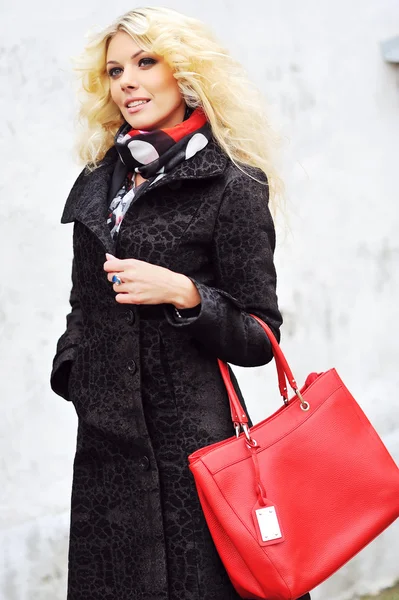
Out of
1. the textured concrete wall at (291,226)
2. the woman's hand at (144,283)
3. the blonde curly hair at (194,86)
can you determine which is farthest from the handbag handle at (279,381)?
the textured concrete wall at (291,226)

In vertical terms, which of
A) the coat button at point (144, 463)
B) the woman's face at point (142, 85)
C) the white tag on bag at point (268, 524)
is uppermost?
the woman's face at point (142, 85)

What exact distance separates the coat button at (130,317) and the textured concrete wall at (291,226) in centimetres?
96

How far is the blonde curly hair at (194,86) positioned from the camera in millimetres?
2482

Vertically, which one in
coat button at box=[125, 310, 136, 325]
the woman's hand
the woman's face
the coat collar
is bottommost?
coat button at box=[125, 310, 136, 325]

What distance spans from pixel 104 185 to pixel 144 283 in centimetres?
45

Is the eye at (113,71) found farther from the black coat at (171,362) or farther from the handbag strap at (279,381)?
the handbag strap at (279,381)

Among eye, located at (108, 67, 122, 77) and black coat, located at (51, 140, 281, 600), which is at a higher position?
eye, located at (108, 67, 122, 77)

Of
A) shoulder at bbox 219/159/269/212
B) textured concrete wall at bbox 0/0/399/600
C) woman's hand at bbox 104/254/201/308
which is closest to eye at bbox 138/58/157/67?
shoulder at bbox 219/159/269/212

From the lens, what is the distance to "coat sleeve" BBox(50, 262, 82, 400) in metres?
2.68

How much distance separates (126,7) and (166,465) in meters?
2.06

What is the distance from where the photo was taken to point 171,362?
246 centimetres

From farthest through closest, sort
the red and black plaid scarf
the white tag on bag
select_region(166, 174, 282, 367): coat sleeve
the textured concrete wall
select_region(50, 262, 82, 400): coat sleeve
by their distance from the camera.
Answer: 1. the textured concrete wall
2. select_region(50, 262, 82, 400): coat sleeve
3. the red and black plaid scarf
4. select_region(166, 174, 282, 367): coat sleeve
5. the white tag on bag

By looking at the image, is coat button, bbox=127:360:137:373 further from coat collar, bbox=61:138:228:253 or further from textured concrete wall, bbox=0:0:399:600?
textured concrete wall, bbox=0:0:399:600

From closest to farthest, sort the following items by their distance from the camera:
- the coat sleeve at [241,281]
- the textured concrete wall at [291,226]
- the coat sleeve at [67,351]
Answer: the coat sleeve at [241,281] → the coat sleeve at [67,351] → the textured concrete wall at [291,226]
